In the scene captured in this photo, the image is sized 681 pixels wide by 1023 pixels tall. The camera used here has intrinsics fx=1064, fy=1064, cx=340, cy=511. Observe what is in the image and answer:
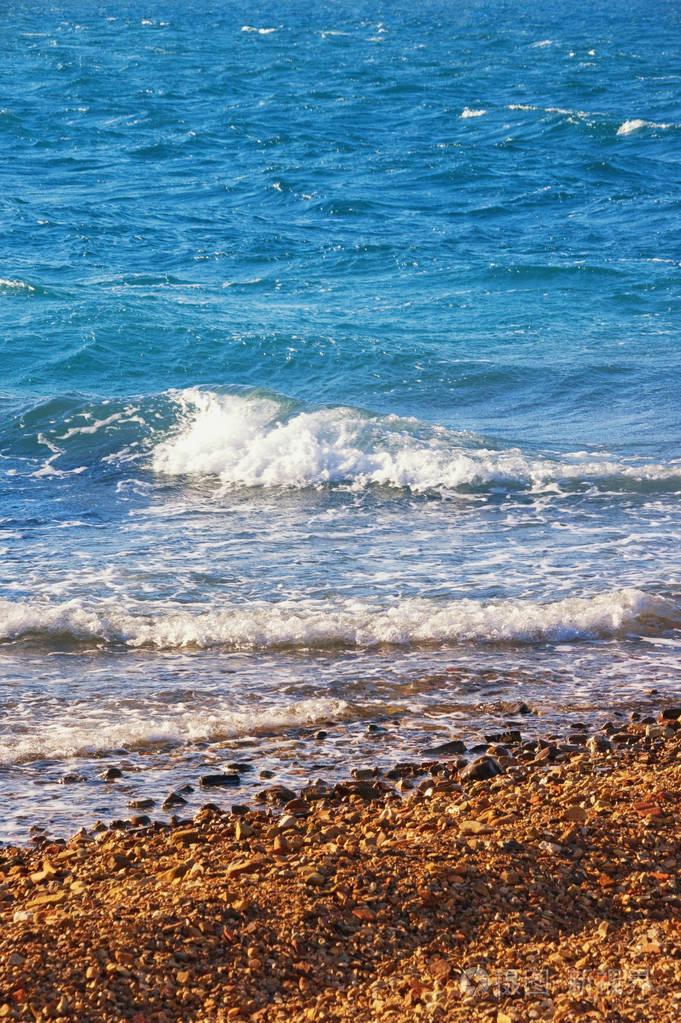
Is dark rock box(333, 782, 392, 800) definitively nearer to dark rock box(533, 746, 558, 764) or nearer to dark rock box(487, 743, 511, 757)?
dark rock box(487, 743, 511, 757)

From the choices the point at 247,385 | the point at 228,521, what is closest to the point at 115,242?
the point at 247,385

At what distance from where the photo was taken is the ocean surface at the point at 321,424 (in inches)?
236

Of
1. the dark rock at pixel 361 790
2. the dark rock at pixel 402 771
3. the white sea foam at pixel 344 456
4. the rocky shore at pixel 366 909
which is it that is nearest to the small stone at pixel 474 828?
the rocky shore at pixel 366 909

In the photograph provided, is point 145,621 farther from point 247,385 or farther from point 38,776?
point 247,385

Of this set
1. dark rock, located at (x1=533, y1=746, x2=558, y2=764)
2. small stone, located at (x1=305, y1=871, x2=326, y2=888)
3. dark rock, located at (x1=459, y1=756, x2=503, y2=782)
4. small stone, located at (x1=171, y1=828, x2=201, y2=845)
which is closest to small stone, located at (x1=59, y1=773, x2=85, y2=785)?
small stone, located at (x1=171, y1=828, x2=201, y2=845)

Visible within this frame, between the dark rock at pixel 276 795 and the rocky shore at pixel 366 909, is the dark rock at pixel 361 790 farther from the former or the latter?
the dark rock at pixel 276 795

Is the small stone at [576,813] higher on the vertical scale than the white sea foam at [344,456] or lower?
lower

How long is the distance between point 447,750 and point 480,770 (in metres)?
0.37

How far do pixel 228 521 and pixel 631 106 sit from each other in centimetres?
2774

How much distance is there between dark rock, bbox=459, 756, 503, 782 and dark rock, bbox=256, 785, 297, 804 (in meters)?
0.81

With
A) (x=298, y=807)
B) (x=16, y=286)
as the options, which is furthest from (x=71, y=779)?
(x=16, y=286)

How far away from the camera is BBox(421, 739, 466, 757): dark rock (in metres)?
5.29

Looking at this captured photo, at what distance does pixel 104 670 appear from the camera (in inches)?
252

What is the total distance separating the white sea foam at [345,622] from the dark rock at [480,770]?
5.73 ft
